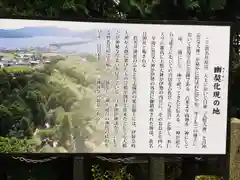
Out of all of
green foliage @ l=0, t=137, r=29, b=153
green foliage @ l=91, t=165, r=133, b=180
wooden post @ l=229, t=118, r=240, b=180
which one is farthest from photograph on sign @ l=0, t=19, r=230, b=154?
green foliage @ l=91, t=165, r=133, b=180

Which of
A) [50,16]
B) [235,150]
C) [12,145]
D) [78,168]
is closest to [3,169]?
[12,145]

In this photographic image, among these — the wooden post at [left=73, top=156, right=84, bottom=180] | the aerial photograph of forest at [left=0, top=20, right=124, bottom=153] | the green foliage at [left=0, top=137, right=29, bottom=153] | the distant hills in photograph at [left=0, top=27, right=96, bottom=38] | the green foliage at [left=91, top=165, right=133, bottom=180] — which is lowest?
the green foliage at [left=91, top=165, right=133, bottom=180]

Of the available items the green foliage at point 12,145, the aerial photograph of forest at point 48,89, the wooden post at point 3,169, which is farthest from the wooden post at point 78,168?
the wooden post at point 3,169

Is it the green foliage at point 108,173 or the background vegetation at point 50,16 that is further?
the green foliage at point 108,173

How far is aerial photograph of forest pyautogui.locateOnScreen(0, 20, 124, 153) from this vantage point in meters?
2.67

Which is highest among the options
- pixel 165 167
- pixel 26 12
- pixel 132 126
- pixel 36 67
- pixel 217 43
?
pixel 26 12

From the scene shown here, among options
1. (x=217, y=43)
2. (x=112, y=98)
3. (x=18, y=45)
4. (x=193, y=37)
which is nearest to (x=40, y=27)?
(x=18, y=45)

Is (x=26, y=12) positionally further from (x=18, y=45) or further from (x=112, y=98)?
(x=112, y=98)

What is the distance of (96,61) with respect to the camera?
106 inches

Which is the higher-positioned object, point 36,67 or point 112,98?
point 36,67

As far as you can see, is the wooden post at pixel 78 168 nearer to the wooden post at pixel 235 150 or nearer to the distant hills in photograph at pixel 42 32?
the distant hills in photograph at pixel 42 32

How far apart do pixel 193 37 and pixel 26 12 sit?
1.24m

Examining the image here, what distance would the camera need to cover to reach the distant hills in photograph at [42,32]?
2.64m

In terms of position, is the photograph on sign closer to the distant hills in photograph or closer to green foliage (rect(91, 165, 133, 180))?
the distant hills in photograph
